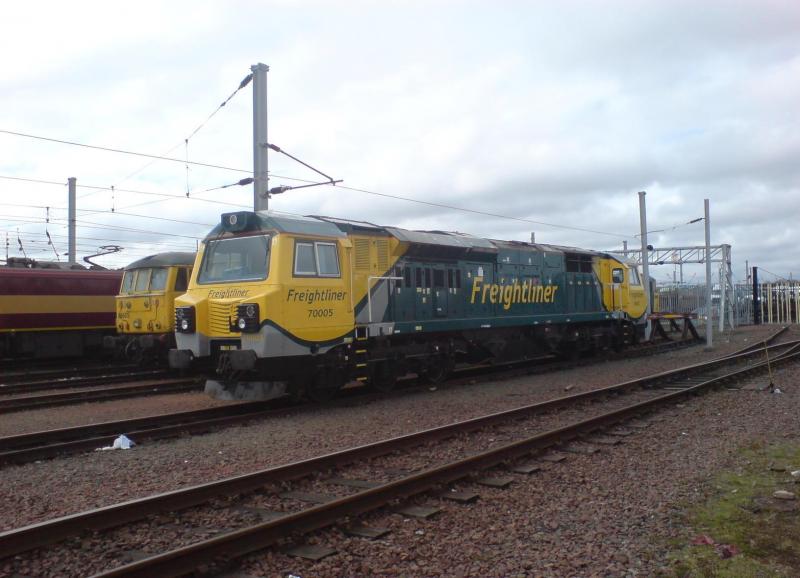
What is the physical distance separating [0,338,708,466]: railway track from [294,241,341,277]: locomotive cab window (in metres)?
2.33

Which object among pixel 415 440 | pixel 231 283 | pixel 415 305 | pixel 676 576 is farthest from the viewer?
pixel 415 305

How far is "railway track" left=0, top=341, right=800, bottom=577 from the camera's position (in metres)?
4.86

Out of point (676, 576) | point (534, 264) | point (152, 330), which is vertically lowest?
point (676, 576)

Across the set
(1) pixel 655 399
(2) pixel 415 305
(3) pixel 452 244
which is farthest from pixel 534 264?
(1) pixel 655 399

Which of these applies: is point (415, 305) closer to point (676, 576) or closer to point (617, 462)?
point (617, 462)

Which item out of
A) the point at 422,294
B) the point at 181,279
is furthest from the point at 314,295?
the point at 181,279

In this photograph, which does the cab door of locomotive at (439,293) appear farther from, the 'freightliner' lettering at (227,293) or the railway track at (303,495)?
the 'freightliner' lettering at (227,293)

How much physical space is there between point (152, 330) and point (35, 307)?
478 centimetres

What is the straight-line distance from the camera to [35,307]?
1966 cm

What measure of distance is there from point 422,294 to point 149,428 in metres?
6.09

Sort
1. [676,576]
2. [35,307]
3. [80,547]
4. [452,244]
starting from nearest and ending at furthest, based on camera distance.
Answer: [676,576], [80,547], [452,244], [35,307]

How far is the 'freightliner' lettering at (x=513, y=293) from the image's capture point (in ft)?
51.6

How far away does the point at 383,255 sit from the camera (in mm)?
13203

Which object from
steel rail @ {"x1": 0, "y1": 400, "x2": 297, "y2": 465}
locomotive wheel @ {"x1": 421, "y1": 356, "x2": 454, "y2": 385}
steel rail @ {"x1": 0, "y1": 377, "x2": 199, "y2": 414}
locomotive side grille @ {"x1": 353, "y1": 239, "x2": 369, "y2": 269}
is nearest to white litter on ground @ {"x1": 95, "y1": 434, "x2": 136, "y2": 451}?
steel rail @ {"x1": 0, "y1": 400, "x2": 297, "y2": 465}
